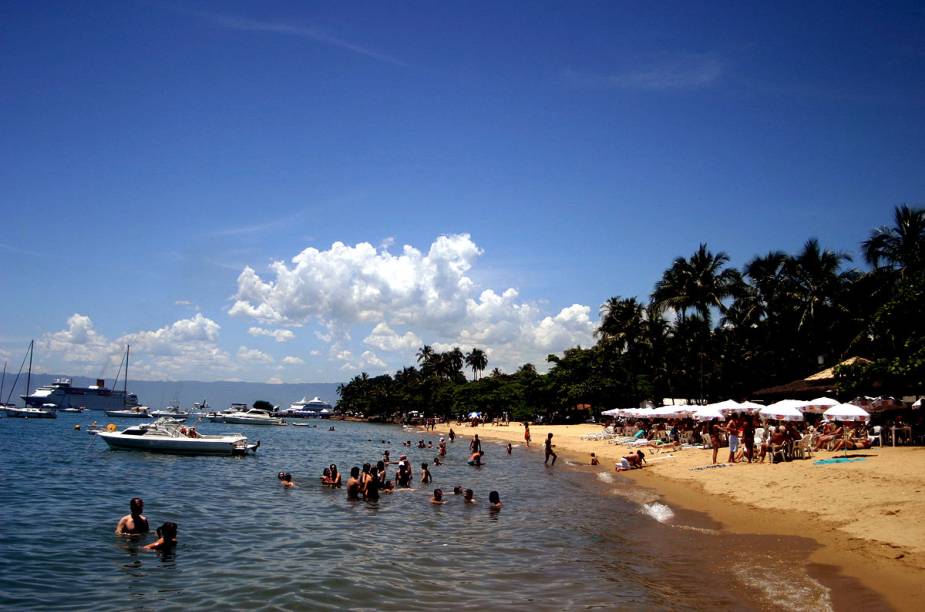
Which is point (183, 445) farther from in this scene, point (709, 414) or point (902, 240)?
point (902, 240)

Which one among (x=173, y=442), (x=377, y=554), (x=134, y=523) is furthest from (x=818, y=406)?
(x=173, y=442)

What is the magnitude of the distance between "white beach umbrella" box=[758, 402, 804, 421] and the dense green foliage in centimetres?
193

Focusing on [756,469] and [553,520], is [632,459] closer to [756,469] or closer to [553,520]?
[756,469]

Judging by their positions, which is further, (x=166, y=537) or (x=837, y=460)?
(x=837, y=460)

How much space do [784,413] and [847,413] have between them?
2180 mm

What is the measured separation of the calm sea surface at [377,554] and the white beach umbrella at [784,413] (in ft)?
23.1

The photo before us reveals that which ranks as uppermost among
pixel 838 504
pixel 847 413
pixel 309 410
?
pixel 847 413

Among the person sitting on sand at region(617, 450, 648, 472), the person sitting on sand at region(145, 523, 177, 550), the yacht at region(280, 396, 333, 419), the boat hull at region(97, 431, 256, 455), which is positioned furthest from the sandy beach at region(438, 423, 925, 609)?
the yacht at region(280, 396, 333, 419)

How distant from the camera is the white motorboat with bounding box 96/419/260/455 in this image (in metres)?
33.8

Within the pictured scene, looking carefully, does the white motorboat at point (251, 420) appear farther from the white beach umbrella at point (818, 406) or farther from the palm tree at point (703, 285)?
the white beach umbrella at point (818, 406)

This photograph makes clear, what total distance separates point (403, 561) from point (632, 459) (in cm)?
1849

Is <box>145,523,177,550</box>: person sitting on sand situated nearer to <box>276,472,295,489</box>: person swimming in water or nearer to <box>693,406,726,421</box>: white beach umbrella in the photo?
<box>276,472,295,489</box>: person swimming in water

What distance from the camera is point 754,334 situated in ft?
178

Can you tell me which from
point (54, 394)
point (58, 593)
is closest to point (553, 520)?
point (58, 593)
